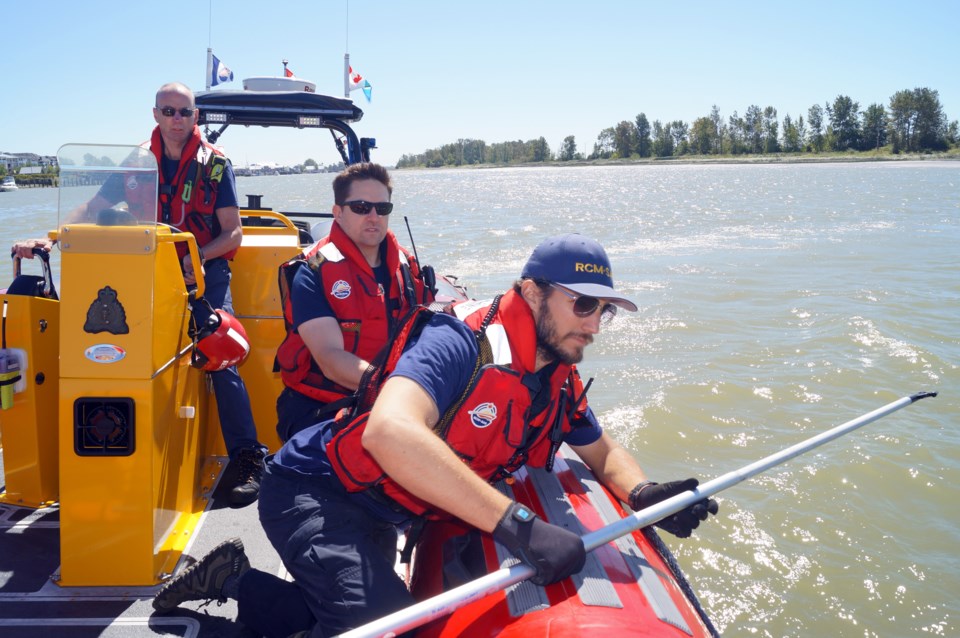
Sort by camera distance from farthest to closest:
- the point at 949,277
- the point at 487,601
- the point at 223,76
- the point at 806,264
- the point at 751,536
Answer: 1. the point at 806,264
2. the point at 949,277
3. the point at 223,76
4. the point at 751,536
5. the point at 487,601

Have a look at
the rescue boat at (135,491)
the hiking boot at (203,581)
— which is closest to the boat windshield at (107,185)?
the rescue boat at (135,491)

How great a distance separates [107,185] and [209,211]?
0.80 metres

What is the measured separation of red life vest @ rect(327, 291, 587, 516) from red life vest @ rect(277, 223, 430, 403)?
799 mm

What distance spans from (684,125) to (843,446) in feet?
373

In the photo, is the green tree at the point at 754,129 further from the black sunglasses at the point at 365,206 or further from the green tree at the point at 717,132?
the black sunglasses at the point at 365,206

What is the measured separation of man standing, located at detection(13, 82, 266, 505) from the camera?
3184 mm

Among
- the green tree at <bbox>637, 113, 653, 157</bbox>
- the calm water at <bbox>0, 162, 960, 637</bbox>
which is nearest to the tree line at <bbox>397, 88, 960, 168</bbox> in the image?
the green tree at <bbox>637, 113, 653, 157</bbox>

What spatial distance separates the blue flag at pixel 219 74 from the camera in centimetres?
555

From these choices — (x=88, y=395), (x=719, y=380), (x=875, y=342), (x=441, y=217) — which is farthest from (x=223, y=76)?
(x=441, y=217)

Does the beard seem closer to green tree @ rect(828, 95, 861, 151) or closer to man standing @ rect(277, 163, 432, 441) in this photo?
man standing @ rect(277, 163, 432, 441)

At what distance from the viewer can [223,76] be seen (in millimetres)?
5637

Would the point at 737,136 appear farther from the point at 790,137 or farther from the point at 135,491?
the point at 135,491

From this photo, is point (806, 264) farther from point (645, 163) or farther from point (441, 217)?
point (645, 163)

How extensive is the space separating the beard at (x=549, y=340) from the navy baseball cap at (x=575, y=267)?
74 mm
